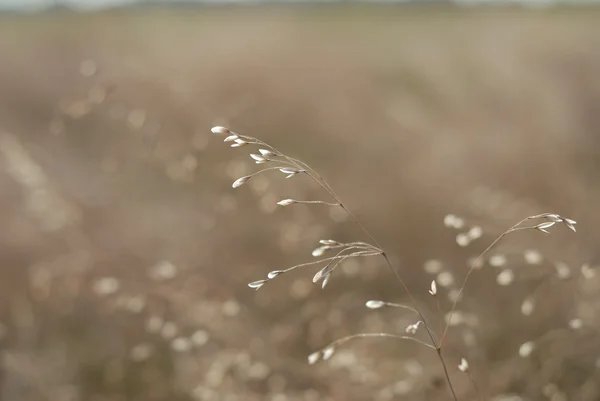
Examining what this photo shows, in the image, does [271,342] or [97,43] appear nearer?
[271,342]

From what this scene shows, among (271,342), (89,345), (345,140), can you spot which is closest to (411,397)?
(271,342)

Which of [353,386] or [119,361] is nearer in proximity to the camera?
[353,386]

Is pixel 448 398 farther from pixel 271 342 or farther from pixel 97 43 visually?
pixel 97 43

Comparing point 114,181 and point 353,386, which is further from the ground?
point 114,181

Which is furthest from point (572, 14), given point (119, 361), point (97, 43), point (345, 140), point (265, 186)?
point (119, 361)

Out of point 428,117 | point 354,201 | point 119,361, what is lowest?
point 119,361

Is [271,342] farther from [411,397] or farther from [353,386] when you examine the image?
[411,397]
